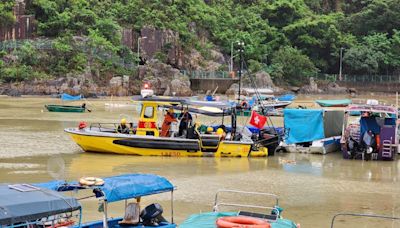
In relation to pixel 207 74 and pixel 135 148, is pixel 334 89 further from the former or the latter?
pixel 135 148

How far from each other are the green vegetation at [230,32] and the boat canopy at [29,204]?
210 feet

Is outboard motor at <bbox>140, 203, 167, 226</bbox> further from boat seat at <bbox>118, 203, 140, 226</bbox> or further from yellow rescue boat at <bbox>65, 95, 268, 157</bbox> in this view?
yellow rescue boat at <bbox>65, 95, 268, 157</bbox>

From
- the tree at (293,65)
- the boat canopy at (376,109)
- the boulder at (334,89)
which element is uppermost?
the tree at (293,65)

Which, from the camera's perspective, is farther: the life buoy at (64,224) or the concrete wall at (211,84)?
the concrete wall at (211,84)

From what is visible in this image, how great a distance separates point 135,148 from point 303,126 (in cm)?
883

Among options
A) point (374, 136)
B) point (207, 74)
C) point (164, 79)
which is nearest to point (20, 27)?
point (164, 79)

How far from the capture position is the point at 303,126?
2825 centimetres

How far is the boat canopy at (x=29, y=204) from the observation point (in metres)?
8.59

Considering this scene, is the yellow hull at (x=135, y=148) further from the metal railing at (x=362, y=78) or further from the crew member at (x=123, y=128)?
the metal railing at (x=362, y=78)

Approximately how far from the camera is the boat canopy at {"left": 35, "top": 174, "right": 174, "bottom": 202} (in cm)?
1029

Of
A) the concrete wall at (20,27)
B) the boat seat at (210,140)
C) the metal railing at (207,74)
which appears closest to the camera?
the boat seat at (210,140)

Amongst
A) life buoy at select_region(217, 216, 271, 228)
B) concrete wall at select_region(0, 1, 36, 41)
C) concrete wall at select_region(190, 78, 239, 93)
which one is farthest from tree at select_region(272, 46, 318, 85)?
life buoy at select_region(217, 216, 271, 228)

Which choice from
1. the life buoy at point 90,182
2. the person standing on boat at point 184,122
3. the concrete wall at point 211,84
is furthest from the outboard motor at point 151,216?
the concrete wall at point 211,84

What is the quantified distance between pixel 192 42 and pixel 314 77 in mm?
22230
